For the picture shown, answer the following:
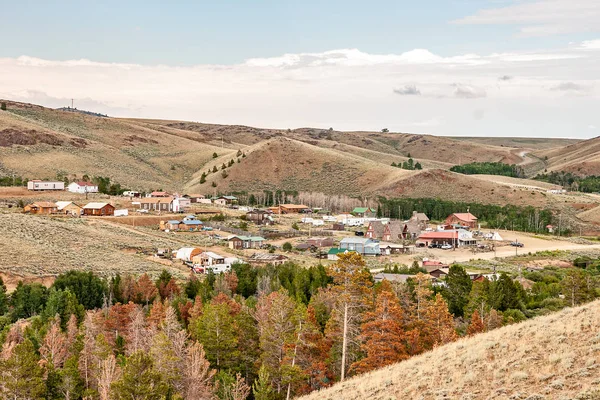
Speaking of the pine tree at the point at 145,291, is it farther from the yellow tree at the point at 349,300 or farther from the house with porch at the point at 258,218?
the house with porch at the point at 258,218

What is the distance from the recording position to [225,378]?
26.6 meters

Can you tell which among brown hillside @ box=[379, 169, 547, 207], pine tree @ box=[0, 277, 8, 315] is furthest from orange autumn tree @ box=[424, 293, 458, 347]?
brown hillside @ box=[379, 169, 547, 207]

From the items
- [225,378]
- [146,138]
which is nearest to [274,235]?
[225,378]

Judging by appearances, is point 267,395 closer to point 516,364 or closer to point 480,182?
point 516,364

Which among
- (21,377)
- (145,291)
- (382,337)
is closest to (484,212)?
(145,291)

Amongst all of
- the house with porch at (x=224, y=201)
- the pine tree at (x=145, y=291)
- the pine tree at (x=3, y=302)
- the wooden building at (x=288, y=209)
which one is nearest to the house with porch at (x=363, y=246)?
the pine tree at (x=145, y=291)

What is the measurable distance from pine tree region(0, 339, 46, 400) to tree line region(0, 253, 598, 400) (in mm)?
40

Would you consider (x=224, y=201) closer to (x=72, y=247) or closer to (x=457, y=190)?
(x=457, y=190)

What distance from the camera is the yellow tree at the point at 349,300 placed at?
2558 centimetres

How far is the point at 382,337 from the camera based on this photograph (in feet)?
82.6

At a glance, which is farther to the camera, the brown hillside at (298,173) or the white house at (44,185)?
the brown hillside at (298,173)

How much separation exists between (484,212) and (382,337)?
93.5 metres

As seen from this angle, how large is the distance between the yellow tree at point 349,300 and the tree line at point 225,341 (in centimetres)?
5

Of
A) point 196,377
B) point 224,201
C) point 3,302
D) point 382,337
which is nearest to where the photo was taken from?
point 196,377
